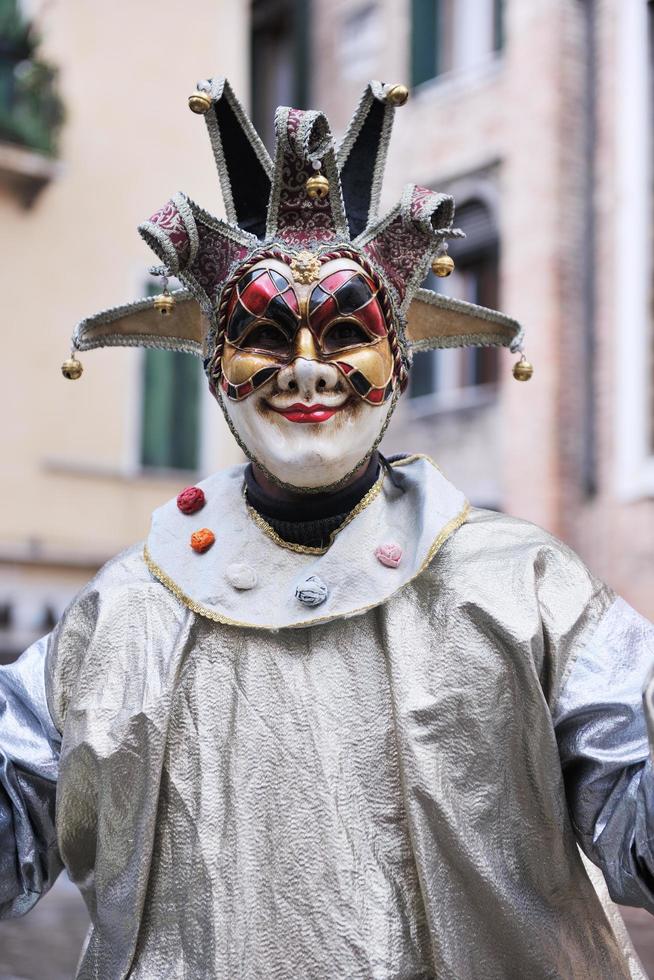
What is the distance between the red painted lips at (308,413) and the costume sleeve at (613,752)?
1.76 feet

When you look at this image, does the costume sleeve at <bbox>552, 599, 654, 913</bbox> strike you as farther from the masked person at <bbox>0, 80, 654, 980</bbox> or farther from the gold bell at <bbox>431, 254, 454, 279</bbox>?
the gold bell at <bbox>431, 254, 454, 279</bbox>

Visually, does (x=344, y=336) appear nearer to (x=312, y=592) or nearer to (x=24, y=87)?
(x=312, y=592)

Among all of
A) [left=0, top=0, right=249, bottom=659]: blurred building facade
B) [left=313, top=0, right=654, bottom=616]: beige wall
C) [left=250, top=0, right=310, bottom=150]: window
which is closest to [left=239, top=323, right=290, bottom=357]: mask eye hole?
[left=313, top=0, right=654, bottom=616]: beige wall

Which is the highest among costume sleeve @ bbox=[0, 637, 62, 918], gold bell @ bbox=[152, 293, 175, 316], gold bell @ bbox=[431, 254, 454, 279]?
gold bell @ bbox=[431, 254, 454, 279]

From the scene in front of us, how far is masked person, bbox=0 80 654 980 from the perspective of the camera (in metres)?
2.19

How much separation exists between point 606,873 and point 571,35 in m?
8.06

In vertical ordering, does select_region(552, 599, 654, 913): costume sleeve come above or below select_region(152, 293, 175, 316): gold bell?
below

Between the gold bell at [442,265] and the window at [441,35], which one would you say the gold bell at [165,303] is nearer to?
the gold bell at [442,265]

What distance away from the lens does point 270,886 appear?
7.25 feet

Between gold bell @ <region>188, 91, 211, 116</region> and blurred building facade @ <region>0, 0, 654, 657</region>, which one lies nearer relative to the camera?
gold bell @ <region>188, 91, 211, 116</region>

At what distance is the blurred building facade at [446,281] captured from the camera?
29.7 feet

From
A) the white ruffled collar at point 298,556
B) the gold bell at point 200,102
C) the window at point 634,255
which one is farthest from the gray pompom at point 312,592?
the window at point 634,255

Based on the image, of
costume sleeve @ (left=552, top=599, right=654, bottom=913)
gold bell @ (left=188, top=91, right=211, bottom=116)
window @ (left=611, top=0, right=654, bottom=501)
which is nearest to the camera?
costume sleeve @ (left=552, top=599, right=654, bottom=913)

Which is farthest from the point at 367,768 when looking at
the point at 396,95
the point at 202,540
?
the point at 396,95
